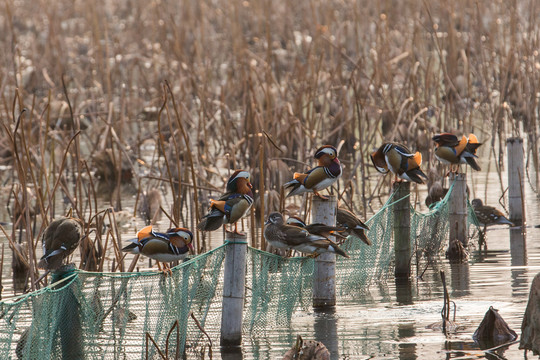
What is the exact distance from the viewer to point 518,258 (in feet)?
24.9

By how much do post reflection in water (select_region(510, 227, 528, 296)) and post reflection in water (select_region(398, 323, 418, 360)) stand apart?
3.41ft

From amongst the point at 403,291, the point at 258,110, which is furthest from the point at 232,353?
the point at 258,110

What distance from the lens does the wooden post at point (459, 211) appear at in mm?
7789

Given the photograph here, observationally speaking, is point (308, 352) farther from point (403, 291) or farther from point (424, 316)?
point (403, 291)

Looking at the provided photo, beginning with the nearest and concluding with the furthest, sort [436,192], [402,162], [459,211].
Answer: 1. [402,162]
2. [459,211]
3. [436,192]

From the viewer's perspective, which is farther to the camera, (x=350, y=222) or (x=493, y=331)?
(x=350, y=222)

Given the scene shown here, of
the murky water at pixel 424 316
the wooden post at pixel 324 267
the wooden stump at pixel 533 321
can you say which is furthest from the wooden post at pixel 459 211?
the wooden stump at pixel 533 321

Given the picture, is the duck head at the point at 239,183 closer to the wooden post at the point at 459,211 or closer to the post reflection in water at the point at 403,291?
the post reflection in water at the point at 403,291

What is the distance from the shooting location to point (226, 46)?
17.5 metres

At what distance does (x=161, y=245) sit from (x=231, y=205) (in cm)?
45

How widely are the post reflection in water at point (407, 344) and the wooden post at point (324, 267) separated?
62 centimetres

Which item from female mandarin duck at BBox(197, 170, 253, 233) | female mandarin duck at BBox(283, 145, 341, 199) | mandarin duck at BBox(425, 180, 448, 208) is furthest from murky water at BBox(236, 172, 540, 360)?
female mandarin duck at BBox(283, 145, 341, 199)

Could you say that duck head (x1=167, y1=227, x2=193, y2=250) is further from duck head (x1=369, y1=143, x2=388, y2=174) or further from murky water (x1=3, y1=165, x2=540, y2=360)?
duck head (x1=369, y1=143, x2=388, y2=174)

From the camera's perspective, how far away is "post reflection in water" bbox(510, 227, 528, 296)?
6730mm
